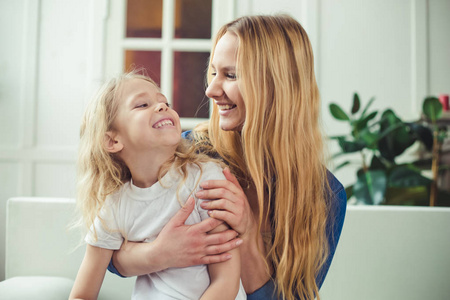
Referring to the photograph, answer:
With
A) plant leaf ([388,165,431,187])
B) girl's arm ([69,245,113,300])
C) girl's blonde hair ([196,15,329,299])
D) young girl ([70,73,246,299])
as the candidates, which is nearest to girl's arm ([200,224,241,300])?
young girl ([70,73,246,299])

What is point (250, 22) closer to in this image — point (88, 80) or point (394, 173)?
point (394, 173)

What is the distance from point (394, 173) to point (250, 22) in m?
1.30

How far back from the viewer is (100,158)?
3.32 feet

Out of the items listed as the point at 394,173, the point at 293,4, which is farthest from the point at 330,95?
the point at 394,173

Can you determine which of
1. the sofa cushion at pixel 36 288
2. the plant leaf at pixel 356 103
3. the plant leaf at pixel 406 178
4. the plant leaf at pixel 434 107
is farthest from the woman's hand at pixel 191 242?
the plant leaf at pixel 434 107

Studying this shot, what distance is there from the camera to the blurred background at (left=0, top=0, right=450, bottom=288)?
2.95 m

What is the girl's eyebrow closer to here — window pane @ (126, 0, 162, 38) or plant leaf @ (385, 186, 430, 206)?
plant leaf @ (385, 186, 430, 206)

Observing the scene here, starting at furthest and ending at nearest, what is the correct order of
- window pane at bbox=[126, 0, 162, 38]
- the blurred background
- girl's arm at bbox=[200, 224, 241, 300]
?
window pane at bbox=[126, 0, 162, 38] → the blurred background → girl's arm at bbox=[200, 224, 241, 300]

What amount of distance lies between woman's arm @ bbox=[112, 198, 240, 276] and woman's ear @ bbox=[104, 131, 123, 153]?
221mm

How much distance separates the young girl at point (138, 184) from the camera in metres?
0.93

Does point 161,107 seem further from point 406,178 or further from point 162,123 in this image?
point 406,178

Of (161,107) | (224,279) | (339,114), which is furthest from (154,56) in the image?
(224,279)

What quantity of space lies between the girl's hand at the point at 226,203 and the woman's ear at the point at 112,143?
0.22 meters

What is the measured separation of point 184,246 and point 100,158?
312 mm
